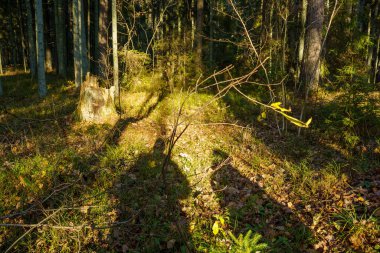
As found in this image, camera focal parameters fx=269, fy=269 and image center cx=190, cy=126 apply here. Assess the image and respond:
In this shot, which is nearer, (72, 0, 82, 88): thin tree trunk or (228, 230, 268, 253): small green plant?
(228, 230, 268, 253): small green plant

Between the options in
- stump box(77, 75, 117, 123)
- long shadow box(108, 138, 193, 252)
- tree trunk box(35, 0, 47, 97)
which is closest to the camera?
long shadow box(108, 138, 193, 252)

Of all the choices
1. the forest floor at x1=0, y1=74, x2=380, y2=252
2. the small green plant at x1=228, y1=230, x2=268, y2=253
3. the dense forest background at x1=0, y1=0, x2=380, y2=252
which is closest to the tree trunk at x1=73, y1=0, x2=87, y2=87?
the dense forest background at x1=0, y1=0, x2=380, y2=252

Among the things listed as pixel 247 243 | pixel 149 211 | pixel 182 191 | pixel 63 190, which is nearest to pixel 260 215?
pixel 182 191

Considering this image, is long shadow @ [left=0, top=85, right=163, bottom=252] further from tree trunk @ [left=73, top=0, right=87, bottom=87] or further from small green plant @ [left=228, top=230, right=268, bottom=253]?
tree trunk @ [left=73, top=0, right=87, bottom=87]

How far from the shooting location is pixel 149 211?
4.54 meters

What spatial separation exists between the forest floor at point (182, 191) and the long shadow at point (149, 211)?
19 millimetres

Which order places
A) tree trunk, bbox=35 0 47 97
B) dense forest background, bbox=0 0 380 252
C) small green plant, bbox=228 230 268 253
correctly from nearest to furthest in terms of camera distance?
1. small green plant, bbox=228 230 268 253
2. dense forest background, bbox=0 0 380 252
3. tree trunk, bbox=35 0 47 97

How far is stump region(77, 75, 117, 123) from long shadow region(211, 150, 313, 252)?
4.41 meters

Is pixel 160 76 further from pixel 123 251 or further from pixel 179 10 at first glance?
pixel 179 10

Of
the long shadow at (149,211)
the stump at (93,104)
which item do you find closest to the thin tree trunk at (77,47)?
the stump at (93,104)

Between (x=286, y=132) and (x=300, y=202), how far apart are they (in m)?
3.11

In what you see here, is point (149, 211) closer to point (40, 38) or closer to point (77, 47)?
point (40, 38)

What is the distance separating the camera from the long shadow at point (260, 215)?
3789 mm

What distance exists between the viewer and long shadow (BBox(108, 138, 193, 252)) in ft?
13.0
